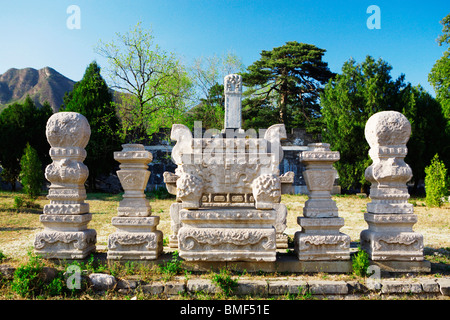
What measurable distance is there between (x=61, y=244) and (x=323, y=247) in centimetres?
321

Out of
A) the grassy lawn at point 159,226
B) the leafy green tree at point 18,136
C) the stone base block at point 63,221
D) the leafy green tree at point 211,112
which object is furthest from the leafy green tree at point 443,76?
the leafy green tree at point 18,136

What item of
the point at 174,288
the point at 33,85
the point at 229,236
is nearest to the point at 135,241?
the point at 174,288

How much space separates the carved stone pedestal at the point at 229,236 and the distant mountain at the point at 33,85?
54843 millimetres

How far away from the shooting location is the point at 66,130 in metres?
3.70

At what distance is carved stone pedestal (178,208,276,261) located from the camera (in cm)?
350

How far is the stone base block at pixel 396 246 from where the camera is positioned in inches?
142

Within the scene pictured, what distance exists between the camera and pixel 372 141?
3.81m

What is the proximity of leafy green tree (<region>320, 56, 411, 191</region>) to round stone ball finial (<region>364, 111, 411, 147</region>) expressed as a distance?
11.1 meters

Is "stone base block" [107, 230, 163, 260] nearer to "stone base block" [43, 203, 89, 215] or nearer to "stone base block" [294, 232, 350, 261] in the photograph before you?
"stone base block" [43, 203, 89, 215]

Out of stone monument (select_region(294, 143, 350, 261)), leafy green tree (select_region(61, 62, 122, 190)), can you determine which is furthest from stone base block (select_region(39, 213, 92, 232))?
leafy green tree (select_region(61, 62, 122, 190))

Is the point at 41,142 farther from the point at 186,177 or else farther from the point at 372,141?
the point at 372,141

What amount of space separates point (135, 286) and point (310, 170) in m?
2.45

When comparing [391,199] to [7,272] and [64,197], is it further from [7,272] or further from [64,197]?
[7,272]

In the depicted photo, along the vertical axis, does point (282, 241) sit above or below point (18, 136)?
below
